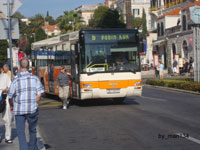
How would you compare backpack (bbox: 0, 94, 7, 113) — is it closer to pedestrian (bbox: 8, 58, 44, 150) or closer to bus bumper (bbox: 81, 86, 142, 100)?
pedestrian (bbox: 8, 58, 44, 150)

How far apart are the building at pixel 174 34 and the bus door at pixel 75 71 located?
30463mm

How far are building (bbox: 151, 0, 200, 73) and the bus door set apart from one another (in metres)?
30.5

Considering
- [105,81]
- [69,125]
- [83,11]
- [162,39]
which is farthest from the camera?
[83,11]

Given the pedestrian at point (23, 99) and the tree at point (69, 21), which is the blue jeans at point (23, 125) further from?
the tree at point (69, 21)

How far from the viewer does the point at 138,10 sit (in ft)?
353

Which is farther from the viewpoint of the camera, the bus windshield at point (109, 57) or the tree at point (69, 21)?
the tree at point (69, 21)

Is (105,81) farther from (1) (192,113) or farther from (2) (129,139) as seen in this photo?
(2) (129,139)

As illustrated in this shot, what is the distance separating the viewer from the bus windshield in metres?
16.8

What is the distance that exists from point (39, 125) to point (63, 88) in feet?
15.3

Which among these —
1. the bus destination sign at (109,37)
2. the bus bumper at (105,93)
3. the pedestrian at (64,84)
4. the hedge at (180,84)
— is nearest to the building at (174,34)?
the hedge at (180,84)

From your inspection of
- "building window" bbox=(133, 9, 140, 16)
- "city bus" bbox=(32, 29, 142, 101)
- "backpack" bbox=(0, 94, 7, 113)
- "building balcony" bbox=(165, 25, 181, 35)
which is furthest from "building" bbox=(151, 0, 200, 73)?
"backpack" bbox=(0, 94, 7, 113)

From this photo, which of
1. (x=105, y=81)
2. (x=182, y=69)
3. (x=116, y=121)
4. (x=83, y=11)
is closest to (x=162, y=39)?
(x=182, y=69)

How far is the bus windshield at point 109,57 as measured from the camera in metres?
16.8

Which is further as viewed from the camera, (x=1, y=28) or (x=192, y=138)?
(x=1, y=28)
